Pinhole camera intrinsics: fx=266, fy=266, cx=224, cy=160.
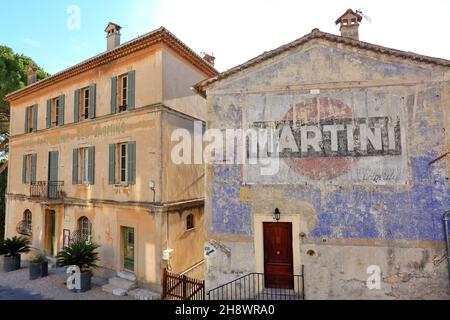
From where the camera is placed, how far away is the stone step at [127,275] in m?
10.5

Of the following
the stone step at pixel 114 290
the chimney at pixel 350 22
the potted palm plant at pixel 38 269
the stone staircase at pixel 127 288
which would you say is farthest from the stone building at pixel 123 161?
the chimney at pixel 350 22

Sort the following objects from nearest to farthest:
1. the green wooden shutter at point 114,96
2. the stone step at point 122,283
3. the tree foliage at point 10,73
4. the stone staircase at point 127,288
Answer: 1. the stone staircase at point 127,288
2. the stone step at point 122,283
3. the green wooden shutter at point 114,96
4. the tree foliage at point 10,73

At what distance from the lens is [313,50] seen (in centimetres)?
871

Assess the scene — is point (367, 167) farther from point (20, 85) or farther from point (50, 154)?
point (20, 85)

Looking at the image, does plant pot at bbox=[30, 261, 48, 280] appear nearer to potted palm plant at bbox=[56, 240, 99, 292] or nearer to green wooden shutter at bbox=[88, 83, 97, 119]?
potted palm plant at bbox=[56, 240, 99, 292]

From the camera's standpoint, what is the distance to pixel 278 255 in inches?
334

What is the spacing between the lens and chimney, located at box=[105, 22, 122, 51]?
13.1m

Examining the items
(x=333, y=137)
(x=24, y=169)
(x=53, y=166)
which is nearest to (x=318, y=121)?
(x=333, y=137)

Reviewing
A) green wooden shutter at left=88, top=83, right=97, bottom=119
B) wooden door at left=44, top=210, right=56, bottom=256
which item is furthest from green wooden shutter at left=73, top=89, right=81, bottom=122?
wooden door at left=44, top=210, right=56, bottom=256

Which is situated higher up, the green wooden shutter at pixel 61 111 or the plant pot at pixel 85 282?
the green wooden shutter at pixel 61 111

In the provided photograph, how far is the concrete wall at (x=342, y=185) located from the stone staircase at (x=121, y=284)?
359cm

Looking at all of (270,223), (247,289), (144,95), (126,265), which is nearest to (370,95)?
(270,223)

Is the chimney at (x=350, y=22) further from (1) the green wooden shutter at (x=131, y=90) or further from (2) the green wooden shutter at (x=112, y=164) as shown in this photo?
(2) the green wooden shutter at (x=112, y=164)

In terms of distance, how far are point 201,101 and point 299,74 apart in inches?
243
